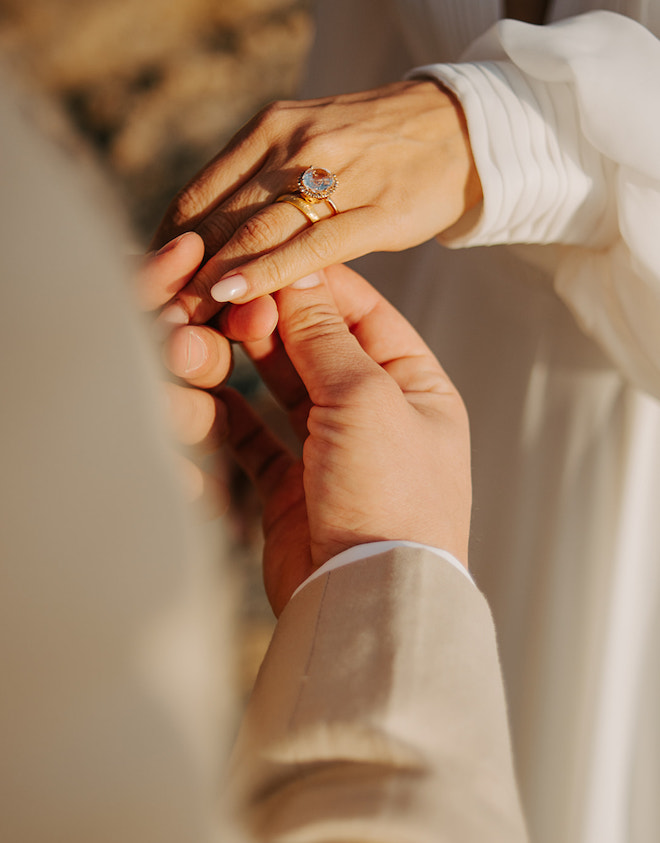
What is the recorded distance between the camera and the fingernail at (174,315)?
0.56m

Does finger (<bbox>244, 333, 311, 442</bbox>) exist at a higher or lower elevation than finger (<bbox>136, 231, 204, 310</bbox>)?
lower

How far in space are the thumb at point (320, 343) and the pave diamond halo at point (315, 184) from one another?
2.6 inches

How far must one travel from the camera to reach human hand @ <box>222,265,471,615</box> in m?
0.46

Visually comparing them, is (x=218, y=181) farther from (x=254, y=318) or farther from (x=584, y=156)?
(x=584, y=156)

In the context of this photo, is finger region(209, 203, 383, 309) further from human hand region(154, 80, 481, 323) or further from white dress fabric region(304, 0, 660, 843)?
white dress fabric region(304, 0, 660, 843)

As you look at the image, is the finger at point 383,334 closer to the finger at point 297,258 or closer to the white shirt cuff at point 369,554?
the finger at point 297,258

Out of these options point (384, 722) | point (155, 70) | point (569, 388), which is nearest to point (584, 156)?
point (569, 388)

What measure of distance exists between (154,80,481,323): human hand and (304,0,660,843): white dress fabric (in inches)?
1.4

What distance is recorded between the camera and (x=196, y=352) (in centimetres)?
56

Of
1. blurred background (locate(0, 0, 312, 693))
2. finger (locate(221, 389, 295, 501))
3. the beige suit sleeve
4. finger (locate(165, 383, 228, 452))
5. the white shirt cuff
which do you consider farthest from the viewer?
blurred background (locate(0, 0, 312, 693))

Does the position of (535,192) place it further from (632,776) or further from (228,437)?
(632,776)

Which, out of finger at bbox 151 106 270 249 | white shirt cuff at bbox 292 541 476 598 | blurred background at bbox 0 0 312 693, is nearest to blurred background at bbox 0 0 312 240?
blurred background at bbox 0 0 312 693

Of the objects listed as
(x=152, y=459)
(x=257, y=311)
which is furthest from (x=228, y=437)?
(x=152, y=459)

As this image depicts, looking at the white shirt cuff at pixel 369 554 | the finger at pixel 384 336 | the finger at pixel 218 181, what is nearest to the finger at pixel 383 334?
the finger at pixel 384 336
